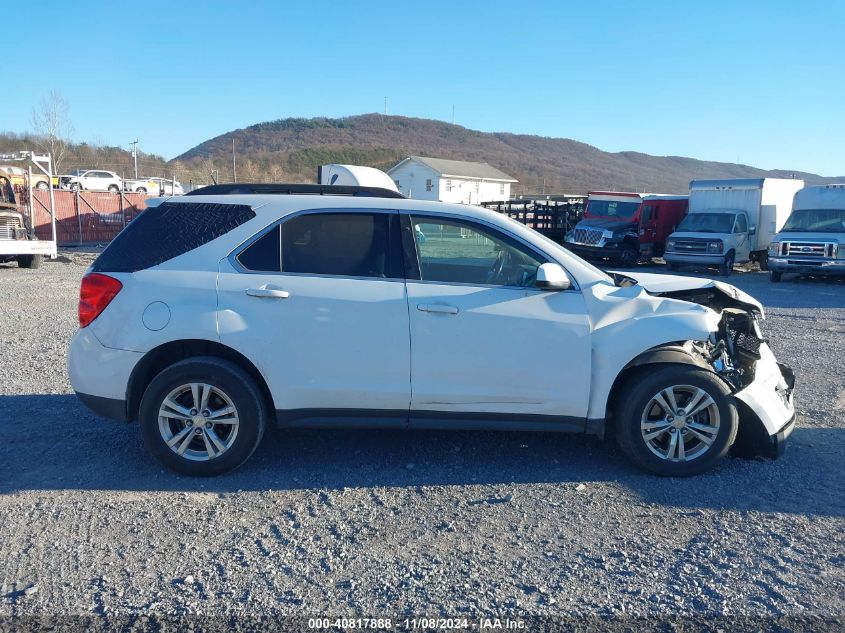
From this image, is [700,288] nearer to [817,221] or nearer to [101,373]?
[101,373]

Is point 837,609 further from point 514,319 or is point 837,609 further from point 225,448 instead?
point 225,448

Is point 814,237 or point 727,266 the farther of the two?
point 727,266

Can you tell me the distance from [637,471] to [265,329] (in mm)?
2631

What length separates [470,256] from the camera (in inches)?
194

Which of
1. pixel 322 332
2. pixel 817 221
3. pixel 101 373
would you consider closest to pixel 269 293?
pixel 322 332

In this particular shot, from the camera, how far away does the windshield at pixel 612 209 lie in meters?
25.5

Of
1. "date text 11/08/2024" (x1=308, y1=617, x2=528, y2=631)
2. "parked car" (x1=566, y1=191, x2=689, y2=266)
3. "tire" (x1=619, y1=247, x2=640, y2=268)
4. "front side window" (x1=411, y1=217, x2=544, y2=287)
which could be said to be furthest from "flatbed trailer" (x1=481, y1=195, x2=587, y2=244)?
"date text 11/08/2024" (x1=308, y1=617, x2=528, y2=631)

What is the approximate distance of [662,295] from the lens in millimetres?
5332

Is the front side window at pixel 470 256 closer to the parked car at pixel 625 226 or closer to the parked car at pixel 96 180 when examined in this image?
the parked car at pixel 625 226

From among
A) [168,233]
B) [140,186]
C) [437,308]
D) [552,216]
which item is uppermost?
[140,186]

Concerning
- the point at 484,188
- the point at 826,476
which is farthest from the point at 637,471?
the point at 484,188

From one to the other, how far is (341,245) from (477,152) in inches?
5483

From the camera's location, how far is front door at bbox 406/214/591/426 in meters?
4.57

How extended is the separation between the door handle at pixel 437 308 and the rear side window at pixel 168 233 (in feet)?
4.28
